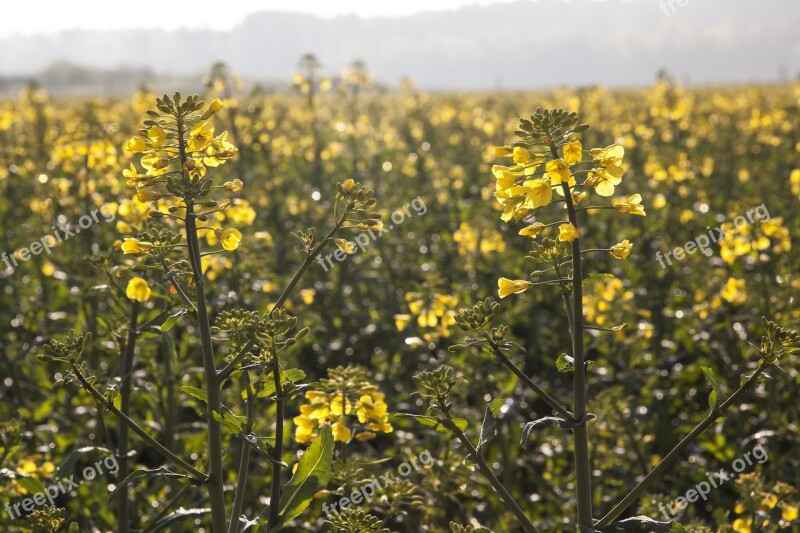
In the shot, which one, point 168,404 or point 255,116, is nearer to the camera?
point 168,404

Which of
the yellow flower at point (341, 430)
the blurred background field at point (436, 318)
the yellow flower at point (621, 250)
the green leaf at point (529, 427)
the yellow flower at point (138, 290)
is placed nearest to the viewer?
the green leaf at point (529, 427)

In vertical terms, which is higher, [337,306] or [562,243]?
[562,243]

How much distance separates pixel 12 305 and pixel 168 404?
325 cm

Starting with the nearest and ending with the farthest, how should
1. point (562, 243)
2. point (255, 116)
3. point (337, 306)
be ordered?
point (562, 243), point (337, 306), point (255, 116)

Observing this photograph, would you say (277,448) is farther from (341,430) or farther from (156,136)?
(156,136)

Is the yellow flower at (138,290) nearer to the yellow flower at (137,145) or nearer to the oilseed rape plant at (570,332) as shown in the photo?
the yellow flower at (137,145)

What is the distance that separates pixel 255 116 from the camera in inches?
297

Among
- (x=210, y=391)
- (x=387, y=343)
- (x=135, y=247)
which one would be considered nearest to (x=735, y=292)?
(x=387, y=343)

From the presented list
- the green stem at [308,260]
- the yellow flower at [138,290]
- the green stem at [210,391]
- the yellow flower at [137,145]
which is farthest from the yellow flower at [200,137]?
the yellow flower at [138,290]

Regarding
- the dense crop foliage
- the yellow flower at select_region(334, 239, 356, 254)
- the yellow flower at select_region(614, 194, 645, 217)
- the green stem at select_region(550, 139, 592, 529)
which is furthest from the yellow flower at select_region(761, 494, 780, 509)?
the yellow flower at select_region(334, 239, 356, 254)

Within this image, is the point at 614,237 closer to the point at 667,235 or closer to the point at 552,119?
the point at 667,235

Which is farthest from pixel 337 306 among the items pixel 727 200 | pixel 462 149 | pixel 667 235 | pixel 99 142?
pixel 462 149

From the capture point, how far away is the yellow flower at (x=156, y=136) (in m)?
2.07

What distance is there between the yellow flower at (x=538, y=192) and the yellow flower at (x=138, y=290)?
131 centimetres
